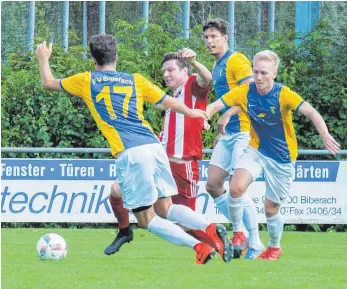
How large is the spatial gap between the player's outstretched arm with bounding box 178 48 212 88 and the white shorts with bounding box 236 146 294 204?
0.79 meters

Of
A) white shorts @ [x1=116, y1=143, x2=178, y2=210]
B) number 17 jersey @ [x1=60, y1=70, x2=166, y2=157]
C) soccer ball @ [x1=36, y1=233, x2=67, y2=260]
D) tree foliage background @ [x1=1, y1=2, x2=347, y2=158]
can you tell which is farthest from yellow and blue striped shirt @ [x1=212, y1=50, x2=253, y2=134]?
tree foliage background @ [x1=1, y1=2, x2=347, y2=158]

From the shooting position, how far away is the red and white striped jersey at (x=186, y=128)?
10680mm

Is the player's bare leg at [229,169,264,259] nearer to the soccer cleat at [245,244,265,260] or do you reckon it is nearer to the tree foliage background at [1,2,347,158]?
the soccer cleat at [245,244,265,260]

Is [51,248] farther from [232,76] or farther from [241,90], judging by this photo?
[232,76]

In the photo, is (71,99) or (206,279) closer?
(206,279)

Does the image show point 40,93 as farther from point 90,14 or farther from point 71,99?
point 90,14

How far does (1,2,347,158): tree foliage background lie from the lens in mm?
16922

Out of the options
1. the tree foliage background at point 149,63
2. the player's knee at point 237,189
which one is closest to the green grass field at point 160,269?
the player's knee at point 237,189

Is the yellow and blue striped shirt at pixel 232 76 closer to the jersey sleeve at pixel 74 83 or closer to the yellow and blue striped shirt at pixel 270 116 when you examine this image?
the yellow and blue striped shirt at pixel 270 116

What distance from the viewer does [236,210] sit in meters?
10.4

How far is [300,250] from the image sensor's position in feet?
38.3

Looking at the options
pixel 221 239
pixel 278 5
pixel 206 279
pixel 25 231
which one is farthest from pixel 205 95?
pixel 278 5

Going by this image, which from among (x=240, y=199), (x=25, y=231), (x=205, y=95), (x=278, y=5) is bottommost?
(x=25, y=231)

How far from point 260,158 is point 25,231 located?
5094 mm
